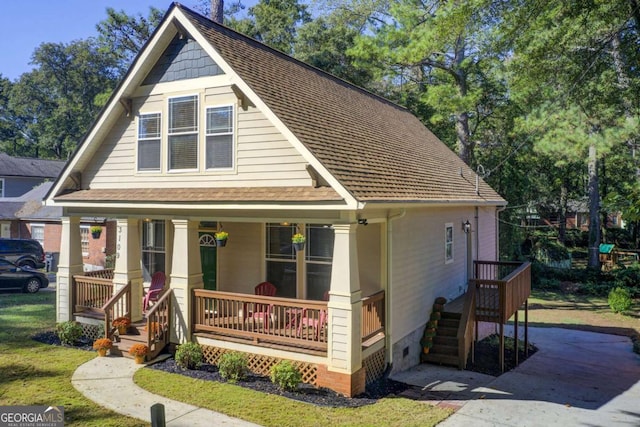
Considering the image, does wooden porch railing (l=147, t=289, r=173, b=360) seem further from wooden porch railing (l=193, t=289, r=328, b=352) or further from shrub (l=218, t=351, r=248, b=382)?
shrub (l=218, t=351, r=248, b=382)

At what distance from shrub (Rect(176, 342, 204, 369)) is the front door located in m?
2.89

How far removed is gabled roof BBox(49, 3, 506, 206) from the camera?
29.8ft

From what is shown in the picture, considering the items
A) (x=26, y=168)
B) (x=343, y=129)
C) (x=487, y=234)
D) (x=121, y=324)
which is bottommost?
(x=121, y=324)

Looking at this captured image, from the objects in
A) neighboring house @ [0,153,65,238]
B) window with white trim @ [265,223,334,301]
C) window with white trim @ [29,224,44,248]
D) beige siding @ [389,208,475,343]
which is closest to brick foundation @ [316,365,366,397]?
beige siding @ [389,208,475,343]

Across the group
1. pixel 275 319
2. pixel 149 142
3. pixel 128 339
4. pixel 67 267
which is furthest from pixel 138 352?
pixel 149 142

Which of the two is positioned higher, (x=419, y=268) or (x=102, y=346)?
(x=419, y=268)

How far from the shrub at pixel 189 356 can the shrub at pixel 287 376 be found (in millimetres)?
1946

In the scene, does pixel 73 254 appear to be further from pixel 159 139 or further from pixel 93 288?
pixel 159 139

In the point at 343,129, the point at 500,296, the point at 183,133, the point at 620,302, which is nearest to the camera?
the point at 183,133

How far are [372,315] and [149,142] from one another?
6.69 m

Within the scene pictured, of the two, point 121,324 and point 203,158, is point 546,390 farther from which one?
point 121,324

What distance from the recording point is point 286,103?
1009 centimetres

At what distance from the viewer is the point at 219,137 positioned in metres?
10.4

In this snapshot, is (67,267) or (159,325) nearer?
(159,325)
